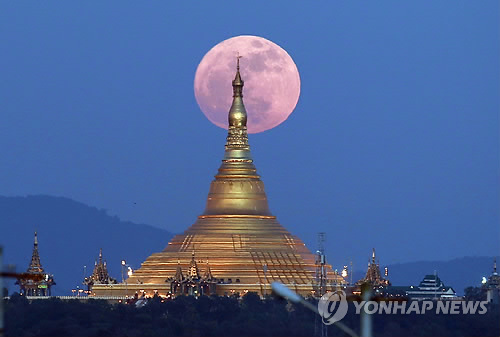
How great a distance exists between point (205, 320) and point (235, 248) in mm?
14743

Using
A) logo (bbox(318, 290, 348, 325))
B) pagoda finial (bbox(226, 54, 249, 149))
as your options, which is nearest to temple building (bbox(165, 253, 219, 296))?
pagoda finial (bbox(226, 54, 249, 149))

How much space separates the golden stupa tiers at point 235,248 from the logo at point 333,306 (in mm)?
10023

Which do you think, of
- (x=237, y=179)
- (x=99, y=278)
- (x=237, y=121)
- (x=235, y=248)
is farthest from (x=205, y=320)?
(x=99, y=278)

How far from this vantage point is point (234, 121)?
11144 cm

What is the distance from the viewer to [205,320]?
93.6m

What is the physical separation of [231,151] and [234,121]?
4.99ft

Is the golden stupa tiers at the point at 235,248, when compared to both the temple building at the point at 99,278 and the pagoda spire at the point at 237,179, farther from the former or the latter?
the temple building at the point at 99,278

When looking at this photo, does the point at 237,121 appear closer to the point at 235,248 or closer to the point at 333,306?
the point at 235,248

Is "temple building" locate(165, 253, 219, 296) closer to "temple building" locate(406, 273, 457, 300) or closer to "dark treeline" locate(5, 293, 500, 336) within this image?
"dark treeline" locate(5, 293, 500, 336)

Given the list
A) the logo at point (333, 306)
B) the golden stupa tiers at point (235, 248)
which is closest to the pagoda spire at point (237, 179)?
the golden stupa tiers at point (235, 248)

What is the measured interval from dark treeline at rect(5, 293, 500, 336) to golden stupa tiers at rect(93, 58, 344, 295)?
5.40 m

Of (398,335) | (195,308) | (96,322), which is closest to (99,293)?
(195,308)

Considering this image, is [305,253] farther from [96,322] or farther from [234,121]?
[96,322]

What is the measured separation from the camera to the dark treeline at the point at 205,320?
8600 centimetres
